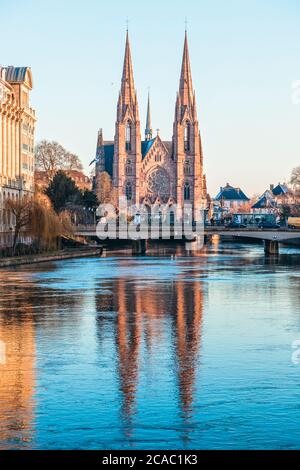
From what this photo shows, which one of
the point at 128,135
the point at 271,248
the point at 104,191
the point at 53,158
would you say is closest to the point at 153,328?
the point at 271,248

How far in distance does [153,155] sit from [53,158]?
73189mm

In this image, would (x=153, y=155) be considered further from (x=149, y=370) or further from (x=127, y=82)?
(x=149, y=370)

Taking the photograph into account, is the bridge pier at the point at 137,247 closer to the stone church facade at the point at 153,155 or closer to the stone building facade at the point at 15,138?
the stone building facade at the point at 15,138

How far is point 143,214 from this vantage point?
192m

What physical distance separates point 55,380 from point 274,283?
32.8 m

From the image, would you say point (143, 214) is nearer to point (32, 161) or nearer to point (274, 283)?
point (32, 161)

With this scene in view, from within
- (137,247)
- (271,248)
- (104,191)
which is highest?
(104,191)

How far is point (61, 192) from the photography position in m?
118

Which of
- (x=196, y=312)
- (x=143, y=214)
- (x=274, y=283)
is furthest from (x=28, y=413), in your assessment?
(x=143, y=214)

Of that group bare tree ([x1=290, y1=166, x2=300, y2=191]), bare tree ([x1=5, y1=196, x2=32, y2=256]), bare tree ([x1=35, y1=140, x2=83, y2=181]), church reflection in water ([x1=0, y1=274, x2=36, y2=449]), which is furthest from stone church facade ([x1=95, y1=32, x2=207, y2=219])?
church reflection in water ([x1=0, y1=274, x2=36, y2=449])

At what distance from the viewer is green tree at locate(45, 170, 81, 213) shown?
11762 centimetres

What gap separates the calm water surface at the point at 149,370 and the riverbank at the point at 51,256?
69.1ft

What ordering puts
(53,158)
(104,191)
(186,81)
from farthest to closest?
(186,81) < (104,191) < (53,158)

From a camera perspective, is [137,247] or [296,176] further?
[296,176]
